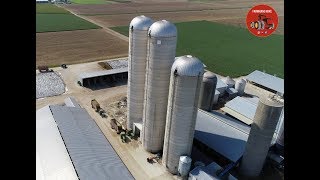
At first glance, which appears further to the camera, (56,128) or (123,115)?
(123,115)

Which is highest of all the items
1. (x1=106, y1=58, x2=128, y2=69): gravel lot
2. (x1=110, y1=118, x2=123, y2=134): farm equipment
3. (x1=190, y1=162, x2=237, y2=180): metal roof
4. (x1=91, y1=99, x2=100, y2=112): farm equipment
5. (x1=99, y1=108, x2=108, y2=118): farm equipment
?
(x1=106, y1=58, x2=128, y2=69): gravel lot

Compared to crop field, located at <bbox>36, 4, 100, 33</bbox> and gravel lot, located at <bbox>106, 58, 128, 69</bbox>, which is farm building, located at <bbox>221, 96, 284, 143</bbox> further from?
crop field, located at <bbox>36, 4, 100, 33</bbox>

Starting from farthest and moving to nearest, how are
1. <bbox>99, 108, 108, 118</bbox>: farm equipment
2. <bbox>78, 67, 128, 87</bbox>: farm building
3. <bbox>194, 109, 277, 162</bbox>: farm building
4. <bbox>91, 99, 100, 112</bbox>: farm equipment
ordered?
<bbox>78, 67, 128, 87</bbox>: farm building → <bbox>91, 99, 100, 112</bbox>: farm equipment → <bbox>99, 108, 108, 118</bbox>: farm equipment → <bbox>194, 109, 277, 162</bbox>: farm building

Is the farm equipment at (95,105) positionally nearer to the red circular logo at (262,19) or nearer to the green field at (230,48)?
the red circular logo at (262,19)

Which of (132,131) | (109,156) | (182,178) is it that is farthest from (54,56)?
(182,178)

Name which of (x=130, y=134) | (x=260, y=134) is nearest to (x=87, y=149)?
(x=130, y=134)

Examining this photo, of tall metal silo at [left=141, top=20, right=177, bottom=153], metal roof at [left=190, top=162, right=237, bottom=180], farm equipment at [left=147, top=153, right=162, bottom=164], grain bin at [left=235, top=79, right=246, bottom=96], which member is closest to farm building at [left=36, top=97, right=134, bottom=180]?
farm equipment at [left=147, top=153, right=162, bottom=164]

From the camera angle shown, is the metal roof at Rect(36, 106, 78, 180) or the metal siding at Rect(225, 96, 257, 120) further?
the metal siding at Rect(225, 96, 257, 120)

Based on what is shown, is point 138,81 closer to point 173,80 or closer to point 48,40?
point 173,80
